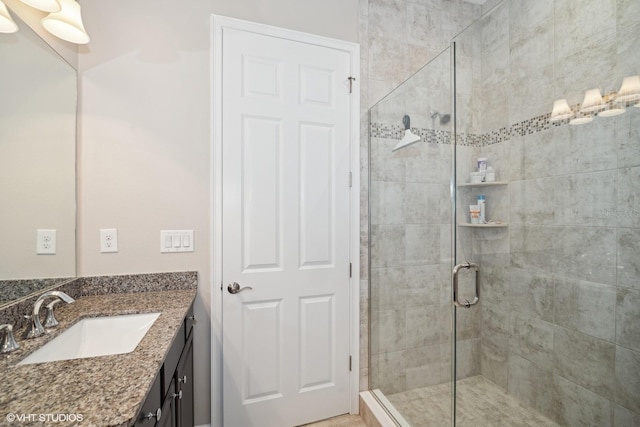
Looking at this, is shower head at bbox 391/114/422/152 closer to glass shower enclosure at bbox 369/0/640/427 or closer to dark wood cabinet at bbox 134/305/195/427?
glass shower enclosure at bbox 369/0/640/427

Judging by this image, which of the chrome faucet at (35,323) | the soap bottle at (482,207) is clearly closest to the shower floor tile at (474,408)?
the soap bottle at (482,207)

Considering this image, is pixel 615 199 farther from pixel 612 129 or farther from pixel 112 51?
pixel 112 51

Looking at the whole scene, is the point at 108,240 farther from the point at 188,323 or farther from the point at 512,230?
the point at 512,230

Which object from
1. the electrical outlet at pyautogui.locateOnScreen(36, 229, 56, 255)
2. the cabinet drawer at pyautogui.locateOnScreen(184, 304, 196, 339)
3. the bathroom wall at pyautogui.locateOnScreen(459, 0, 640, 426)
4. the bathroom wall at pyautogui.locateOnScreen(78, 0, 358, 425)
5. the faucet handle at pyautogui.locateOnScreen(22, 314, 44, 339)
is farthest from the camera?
the bathroom wall at pyautogui.locateOnScreen(78, 0, 358, 425)

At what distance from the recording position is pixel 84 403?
632 mm

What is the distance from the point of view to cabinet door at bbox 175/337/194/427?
120 cm

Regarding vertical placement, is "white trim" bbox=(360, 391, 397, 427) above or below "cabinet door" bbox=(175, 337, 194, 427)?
below

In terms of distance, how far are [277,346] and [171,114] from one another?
60.0 inches

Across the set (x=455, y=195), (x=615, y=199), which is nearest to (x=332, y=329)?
(x=455, y=195)

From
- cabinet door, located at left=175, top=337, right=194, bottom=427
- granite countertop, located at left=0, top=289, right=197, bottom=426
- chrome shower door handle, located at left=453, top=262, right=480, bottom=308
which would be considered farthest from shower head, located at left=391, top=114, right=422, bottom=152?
cabinet door, located at left=175, top=337, right=194, bottom=427

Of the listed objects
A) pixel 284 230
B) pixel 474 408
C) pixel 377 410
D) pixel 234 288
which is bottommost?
pixel 377 410

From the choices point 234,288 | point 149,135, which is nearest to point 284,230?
point 234,288

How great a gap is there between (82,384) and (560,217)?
6.15 feet

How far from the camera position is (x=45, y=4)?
1155mm
